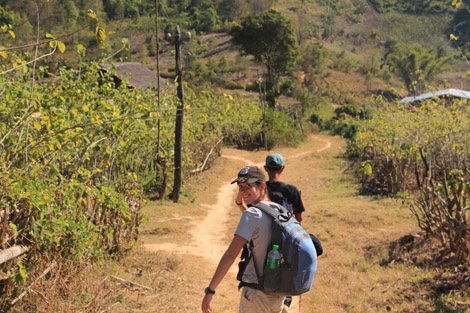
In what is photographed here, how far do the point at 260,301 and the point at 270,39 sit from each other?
104 feet

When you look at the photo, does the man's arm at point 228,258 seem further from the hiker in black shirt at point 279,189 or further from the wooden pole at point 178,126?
the wooden pole at point 178,126

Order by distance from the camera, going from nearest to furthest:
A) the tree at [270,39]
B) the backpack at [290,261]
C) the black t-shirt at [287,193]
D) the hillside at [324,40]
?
the backpack at [290,261] < the black t-shirt at [287,193] < the tree at [270,39] < the hillside at [324,40]

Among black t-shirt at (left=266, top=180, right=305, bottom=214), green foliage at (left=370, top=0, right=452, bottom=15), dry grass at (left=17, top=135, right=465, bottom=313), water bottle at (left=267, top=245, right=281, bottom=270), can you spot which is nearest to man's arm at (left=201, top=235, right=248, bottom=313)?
water bottle at (left=267, top=245, right=281, bottom=270)

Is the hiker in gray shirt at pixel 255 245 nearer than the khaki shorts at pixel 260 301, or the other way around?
the hiker in gray shirt at pixel 255 245

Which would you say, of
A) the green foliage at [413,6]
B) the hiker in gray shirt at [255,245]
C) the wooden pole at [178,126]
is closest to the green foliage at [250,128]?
the wooden pole at [178,126]

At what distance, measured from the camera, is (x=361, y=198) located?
419 inches

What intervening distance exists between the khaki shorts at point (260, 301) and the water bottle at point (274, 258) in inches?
10.8

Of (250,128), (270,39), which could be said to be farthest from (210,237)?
(270,39)

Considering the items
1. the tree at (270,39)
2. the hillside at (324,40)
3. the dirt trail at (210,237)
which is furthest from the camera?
the hillside at (324,40)

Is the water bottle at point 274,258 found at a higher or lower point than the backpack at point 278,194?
higher

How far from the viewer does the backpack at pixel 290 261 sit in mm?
2498

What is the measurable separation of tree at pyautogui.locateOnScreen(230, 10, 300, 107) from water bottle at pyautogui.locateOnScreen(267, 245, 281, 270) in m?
29.8

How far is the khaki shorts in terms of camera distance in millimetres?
2709

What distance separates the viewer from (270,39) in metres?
32.8
